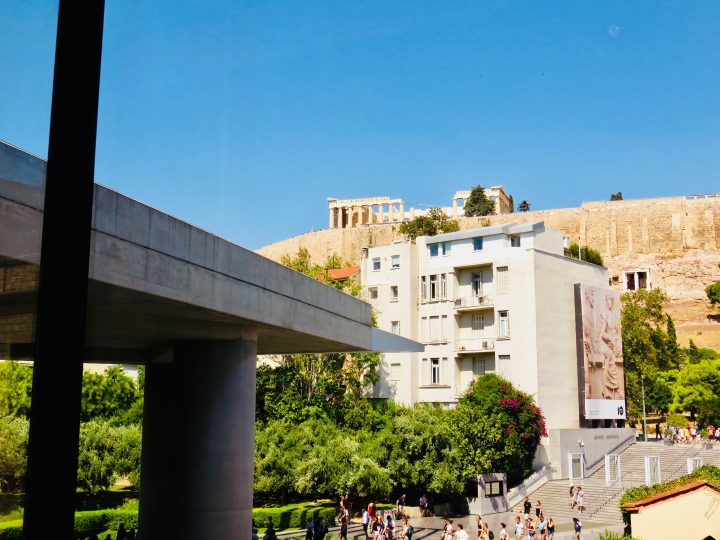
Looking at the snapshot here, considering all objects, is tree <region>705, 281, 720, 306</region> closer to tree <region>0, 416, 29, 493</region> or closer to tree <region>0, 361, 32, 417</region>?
tree <region>0, 361, 32, 417</region>

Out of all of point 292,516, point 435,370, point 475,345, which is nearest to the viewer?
point 292,516

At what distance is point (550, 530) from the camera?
87.4 ft

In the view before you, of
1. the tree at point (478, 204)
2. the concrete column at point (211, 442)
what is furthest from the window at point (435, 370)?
the tree at point (478, 204)

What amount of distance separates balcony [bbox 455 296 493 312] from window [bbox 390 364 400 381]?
5.17m

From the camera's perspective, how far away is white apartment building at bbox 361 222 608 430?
44.8 metres

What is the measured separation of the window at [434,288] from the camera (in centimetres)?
4875

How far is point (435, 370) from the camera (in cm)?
4812

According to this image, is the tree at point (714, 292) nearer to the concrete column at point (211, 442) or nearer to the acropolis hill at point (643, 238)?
the acropolis hill at point (643, 238)

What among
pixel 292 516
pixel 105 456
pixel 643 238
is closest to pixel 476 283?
pixel 292 516

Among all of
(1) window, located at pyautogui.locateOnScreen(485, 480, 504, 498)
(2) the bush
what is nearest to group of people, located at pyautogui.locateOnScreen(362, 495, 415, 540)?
(2) the bush

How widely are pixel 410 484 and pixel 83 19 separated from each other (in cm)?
3414

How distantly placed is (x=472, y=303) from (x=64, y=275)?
45.0 meters

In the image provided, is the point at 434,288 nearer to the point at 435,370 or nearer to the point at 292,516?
the point at 435,370

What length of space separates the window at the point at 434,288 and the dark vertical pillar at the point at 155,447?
32462 millimetres
